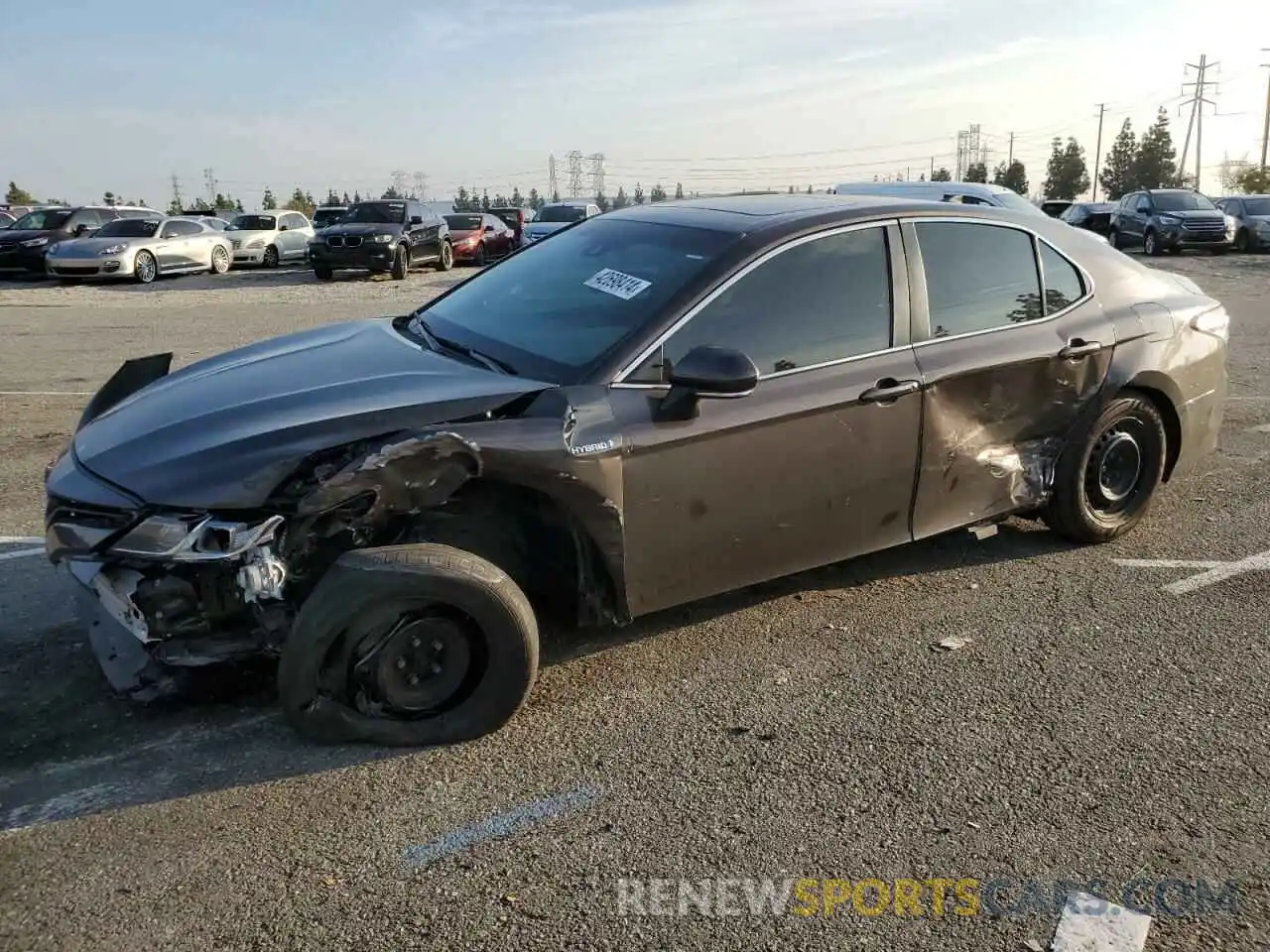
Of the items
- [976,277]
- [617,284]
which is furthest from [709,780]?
[976,277]

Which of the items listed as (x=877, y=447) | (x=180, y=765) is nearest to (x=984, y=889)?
(x=877, y=447)

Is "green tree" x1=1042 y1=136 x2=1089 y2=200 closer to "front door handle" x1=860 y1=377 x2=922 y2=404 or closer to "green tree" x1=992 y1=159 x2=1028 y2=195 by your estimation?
"green tree" x1=992 y1=159 x2=1028 y2=195

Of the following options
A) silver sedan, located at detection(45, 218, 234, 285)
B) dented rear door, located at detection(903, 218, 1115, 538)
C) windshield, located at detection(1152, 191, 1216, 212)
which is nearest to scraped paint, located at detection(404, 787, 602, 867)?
dented rear door, located at detection(903, 218, 1115, 538)

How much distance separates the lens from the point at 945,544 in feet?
17.0

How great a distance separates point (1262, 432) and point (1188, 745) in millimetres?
4878

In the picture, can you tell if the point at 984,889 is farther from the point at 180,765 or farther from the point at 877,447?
the point at 180,765

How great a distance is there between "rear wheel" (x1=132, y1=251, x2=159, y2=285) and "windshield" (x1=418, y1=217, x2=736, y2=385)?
20060 millimetres

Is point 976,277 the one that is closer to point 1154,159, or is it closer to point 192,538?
point 192,538

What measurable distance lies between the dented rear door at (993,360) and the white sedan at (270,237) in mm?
Result: 24386

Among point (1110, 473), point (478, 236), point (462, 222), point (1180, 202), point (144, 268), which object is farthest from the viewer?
point (1180, 202)

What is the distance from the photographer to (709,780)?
10.4ft

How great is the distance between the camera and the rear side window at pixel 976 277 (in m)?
4.35

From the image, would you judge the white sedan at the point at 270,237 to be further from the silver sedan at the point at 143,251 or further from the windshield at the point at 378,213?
the windshield at the point at 378,213

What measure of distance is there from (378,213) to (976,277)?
20.5 meters
